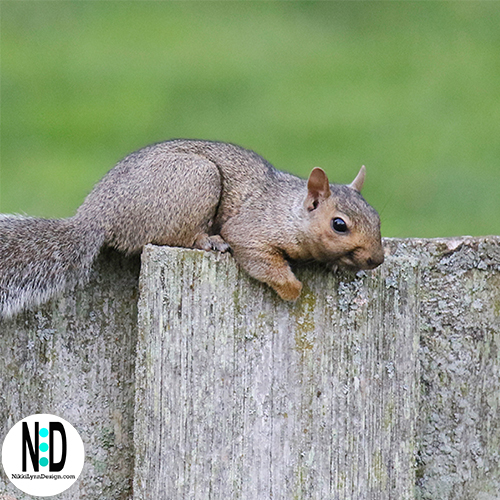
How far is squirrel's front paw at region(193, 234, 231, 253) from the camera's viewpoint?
2.40 m

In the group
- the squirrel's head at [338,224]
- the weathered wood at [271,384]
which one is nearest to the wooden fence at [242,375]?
the weathered wood at [271,384]

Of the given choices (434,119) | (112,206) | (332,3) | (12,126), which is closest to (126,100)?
(12,126)

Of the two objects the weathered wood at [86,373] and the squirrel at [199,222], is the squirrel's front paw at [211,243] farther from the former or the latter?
the weathered wood at [86,373]

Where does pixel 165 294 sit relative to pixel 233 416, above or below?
above

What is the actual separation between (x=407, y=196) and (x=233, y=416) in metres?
3.39

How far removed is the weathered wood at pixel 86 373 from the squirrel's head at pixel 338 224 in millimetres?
443

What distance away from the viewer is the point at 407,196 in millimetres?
5195

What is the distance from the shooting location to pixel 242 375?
6.41ft

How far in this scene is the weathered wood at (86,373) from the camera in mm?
2047

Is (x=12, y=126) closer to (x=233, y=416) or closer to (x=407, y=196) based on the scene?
(x=407, y=196)

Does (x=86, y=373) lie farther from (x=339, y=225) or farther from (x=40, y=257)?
(x=339, y=225)

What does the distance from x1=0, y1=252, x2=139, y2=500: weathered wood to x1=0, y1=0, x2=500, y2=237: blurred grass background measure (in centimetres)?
213

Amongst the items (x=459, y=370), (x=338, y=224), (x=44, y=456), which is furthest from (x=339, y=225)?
(x=44, y=456)

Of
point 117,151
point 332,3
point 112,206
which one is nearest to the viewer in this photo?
point 112,206
